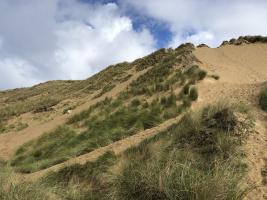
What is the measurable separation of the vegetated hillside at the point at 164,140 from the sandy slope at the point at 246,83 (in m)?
0.03

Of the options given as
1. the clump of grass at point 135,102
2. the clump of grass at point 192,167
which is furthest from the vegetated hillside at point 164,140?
the clump of grass at point 135,102

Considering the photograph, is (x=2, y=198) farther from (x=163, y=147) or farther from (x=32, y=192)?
(x=163, y=147)

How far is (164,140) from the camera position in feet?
34.8

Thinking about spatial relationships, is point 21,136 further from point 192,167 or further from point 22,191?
point 192,167

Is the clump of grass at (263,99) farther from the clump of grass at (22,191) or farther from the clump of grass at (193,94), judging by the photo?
the clump of grass at (22,191)

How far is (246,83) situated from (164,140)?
7906 millimetres

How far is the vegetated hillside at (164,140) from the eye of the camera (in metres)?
7.12

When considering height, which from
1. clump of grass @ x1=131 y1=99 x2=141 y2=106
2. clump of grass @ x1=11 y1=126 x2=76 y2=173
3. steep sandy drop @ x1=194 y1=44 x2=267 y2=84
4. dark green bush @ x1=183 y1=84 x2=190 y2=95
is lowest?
clump of grass @ x1=11 y1=126 x2=76 y2=173

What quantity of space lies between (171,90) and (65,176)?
8.70 metres

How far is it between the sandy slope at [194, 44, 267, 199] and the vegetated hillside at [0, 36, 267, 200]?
0.11 feet

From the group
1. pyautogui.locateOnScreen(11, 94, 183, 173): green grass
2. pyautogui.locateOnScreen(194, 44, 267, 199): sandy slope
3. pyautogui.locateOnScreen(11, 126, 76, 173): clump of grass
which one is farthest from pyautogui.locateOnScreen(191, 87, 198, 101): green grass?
pyautogui.locateOnScreen(11, 126, 76, 173): clump of grass

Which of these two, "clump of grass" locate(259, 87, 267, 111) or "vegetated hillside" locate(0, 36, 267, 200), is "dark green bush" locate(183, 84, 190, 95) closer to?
"vegetated hillside" locate(0, 36, 267, 200)

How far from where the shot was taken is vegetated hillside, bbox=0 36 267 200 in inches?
281

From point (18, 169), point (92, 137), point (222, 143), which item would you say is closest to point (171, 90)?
point (92, 137)
